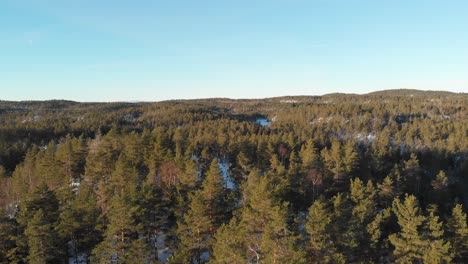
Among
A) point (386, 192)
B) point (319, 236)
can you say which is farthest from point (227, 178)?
point (319, 236)

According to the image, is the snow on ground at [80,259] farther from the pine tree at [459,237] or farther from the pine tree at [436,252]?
the pine tree at [459,237]

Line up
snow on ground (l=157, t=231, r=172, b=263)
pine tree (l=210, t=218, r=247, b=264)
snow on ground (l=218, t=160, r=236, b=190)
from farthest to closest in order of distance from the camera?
snow on ground (l=218, t=160, r=236, b=190), snow on ground (l=157, t=231, r=172, b=263), pine tree (l=210, t=218, r=247, b=264)

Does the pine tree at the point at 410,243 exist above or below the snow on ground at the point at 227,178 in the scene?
above

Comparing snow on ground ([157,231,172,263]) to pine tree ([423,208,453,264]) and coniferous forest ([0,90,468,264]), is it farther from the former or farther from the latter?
pine tree ([423,208,453,264])

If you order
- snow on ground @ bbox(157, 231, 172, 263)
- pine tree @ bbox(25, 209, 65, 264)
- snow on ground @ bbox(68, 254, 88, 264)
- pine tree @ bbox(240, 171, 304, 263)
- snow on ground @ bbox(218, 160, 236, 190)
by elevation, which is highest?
pine tree @ bbox(240, 171, 304, 263)

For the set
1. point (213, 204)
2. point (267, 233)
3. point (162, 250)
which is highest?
point (267, 233)

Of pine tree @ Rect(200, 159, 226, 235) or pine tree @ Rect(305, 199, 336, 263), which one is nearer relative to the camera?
pine tree @ Rect(305, 199, 336, 263)

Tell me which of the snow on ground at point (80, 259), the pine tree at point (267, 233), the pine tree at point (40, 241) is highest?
the pine tree at point (267, 233)

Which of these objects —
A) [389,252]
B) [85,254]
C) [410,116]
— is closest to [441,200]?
[389,252]

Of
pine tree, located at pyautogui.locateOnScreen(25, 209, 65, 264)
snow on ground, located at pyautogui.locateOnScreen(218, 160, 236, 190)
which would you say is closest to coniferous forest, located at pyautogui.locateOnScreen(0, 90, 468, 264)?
pine tree, located at pyautogui.locateOnScreen(25, 209, 65, 264)

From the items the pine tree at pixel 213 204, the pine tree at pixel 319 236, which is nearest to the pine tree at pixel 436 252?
the pine tree at pixel 319 236

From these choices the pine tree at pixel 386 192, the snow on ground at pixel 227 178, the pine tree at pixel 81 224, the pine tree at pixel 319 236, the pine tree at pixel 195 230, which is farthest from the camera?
the snow on ground at pixel 227 178

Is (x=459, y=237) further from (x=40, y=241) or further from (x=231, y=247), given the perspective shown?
(x=40, y=241)

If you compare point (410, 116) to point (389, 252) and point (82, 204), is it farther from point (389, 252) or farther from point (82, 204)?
point (82, 204)
